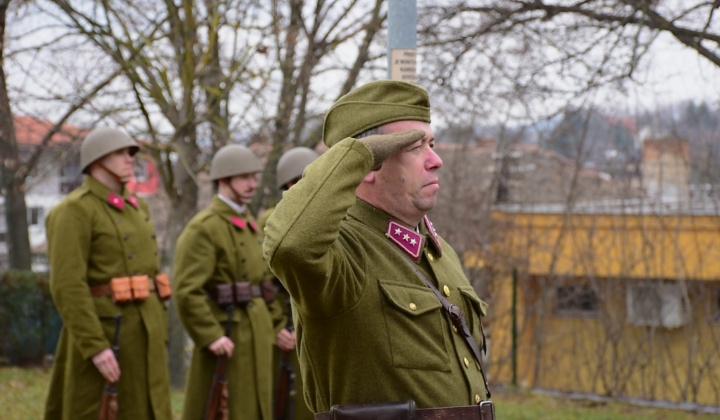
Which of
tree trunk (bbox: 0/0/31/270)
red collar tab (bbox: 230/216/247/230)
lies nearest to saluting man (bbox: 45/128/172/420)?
red collar tab (bbox: 230/216/247/230)

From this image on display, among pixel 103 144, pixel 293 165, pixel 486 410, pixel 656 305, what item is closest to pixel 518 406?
pixel 656 305

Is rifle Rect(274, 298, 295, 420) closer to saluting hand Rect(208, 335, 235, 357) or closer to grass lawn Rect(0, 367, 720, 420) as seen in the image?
saluting hand Rect(208, 335, 235, 357)

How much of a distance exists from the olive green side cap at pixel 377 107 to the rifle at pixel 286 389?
374 centimetres

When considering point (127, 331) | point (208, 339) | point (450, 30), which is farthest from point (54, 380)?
point (450, 30)

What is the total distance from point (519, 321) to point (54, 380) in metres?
10.4

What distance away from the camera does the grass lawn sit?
9086 mm

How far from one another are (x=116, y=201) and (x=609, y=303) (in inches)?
358

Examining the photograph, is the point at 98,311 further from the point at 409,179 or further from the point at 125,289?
the point at 409,179

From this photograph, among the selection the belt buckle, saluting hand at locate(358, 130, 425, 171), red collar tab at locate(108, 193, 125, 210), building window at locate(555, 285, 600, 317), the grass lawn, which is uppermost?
saluting hand at locate(358, 130, 425, 171)

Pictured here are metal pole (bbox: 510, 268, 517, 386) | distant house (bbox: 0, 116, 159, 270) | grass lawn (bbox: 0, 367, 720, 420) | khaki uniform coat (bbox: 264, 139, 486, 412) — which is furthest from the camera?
metal pole (bbox: 510, 268, 517, 386)

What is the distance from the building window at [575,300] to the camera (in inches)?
570

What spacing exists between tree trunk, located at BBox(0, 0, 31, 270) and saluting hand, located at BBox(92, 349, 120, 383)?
5.03 meters

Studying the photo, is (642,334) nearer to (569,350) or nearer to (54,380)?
(569,350)

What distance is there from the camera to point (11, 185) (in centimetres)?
1429
